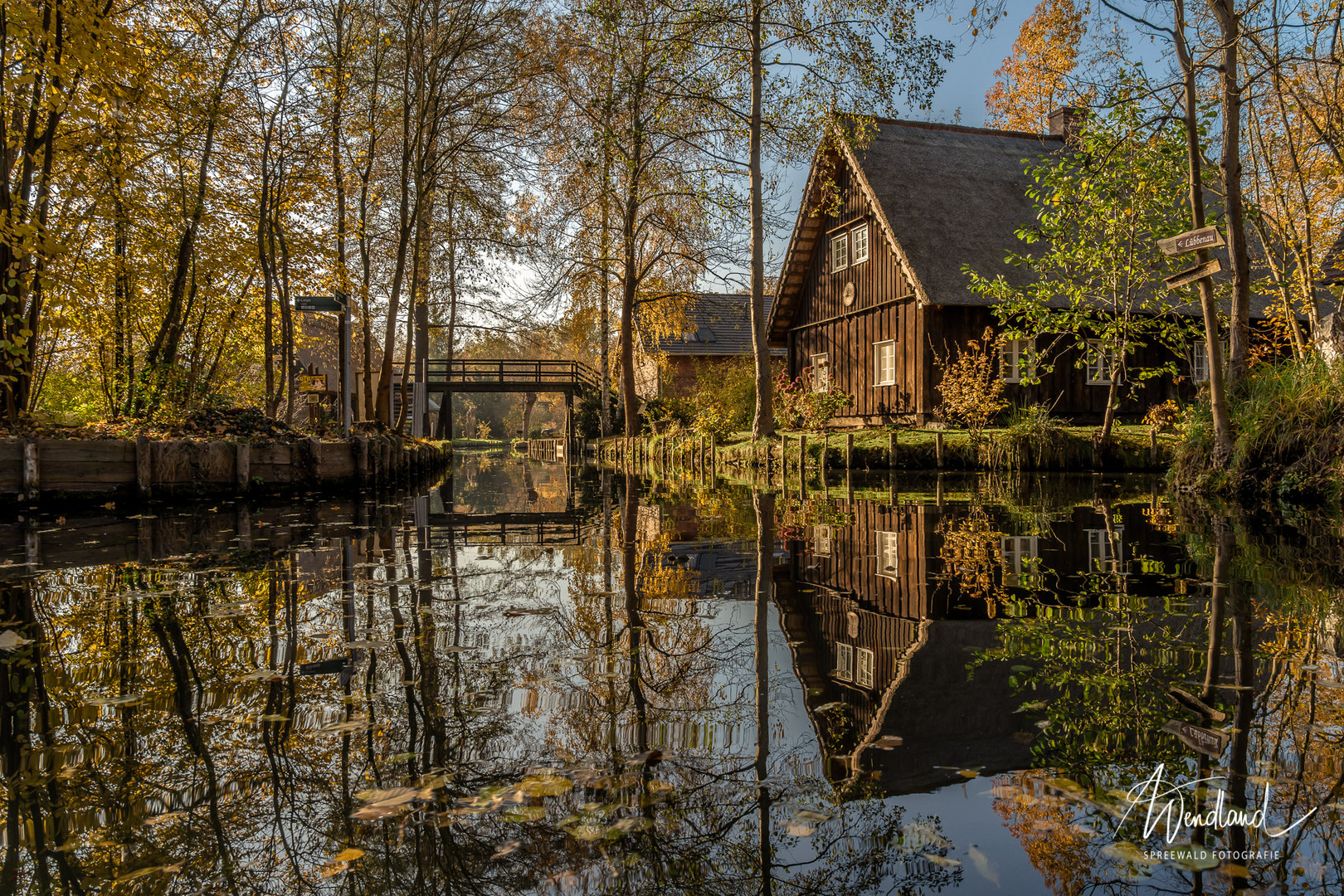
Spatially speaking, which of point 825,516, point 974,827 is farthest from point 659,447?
point 974,827

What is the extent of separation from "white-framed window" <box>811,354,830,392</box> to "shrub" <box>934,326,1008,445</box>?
4.86 m

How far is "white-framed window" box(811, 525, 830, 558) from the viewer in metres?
6.34

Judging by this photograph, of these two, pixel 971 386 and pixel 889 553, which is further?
pixel 971 386

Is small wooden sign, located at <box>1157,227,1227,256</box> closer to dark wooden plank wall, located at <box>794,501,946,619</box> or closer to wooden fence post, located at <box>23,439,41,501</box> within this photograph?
dark wooden plank wall, located at <box>794,501,946,619</box>

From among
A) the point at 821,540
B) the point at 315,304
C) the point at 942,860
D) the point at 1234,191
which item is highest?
the point at 1234,191

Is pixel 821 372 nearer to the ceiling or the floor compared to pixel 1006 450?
nearer to the ceiling

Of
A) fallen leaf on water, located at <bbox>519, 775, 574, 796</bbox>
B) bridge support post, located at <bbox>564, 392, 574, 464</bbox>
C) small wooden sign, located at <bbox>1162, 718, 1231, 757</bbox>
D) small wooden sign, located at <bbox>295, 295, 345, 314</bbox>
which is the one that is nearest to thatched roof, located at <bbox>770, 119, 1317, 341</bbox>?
small wooden sign, located at <bbox>295, 295, 345, 314</bbox>

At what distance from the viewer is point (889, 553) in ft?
20.3

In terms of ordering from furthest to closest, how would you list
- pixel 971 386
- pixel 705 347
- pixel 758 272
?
pixel 705 347 < pixel 758 272 < pixel 971 386

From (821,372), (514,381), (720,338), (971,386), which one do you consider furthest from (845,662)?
(720,338)

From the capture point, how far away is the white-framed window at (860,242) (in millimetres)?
21594

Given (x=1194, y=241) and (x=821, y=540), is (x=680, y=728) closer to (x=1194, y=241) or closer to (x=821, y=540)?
(x=821, y=540)

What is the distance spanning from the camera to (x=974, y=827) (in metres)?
1.99

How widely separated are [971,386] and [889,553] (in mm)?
12061
